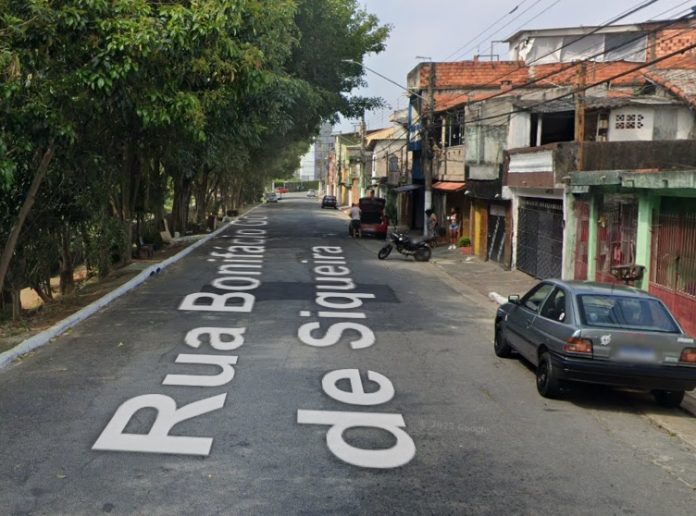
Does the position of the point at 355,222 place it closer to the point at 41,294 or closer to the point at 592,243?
the point at 41,294

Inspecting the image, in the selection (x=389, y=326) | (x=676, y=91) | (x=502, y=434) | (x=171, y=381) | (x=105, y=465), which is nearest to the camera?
(x=105, y=465)

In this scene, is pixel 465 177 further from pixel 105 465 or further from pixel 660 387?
pixel 105 465

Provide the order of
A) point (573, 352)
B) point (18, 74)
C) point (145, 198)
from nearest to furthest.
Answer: point (573, 352) → point (18, 74) → point (145, 198)

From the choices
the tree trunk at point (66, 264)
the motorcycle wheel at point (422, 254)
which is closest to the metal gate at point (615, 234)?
the motorcycle wheel at point (422, 254)

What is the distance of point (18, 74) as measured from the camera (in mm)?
9812

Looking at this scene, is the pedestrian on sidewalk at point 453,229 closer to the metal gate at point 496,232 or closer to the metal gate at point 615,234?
the metal gate at point 496,232

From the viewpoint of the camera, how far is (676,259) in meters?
12.9

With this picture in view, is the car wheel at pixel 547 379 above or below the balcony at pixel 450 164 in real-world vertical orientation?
below

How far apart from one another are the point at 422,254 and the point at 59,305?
13.5 m

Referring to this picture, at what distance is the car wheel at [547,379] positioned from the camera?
8.56 metres

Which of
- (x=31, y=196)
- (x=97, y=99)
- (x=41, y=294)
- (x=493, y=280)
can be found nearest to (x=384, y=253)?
(x=493, y=280)

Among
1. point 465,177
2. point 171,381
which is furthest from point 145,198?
point 171,381

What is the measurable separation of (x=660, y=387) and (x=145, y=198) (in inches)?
934

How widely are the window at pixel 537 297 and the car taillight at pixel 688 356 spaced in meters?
1.98
